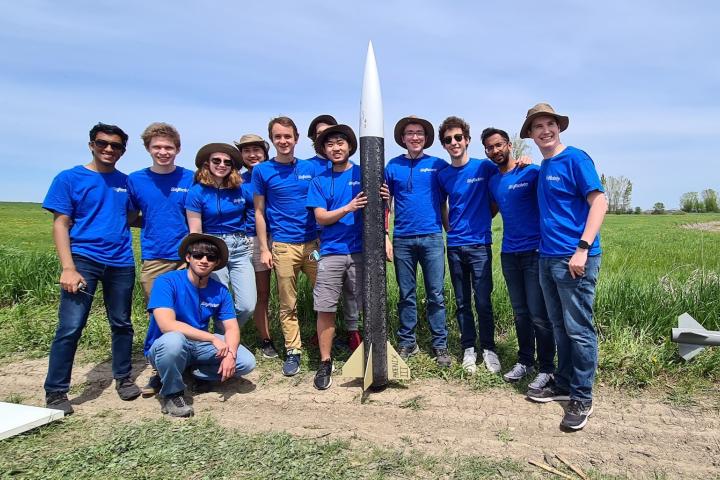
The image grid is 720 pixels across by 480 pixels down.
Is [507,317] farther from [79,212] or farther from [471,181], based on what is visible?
[79,212]

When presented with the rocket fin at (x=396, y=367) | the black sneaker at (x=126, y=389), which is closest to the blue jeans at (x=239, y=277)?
the black sneaker at (x=126, y=389)

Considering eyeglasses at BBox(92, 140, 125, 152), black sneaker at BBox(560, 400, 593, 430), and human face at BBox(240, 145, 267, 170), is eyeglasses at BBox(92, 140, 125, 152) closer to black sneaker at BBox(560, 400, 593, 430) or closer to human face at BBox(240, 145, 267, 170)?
human face at BBox(240, 145, 267, 170)

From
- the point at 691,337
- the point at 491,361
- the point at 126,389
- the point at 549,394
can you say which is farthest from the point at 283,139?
the point at 691,337

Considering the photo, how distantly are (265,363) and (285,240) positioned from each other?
1.48 meters

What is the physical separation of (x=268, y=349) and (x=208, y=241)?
1.85 m

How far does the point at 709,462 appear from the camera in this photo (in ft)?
11.2

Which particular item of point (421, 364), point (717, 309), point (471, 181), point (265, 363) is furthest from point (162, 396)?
point (717, 309)

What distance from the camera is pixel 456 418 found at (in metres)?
4.12

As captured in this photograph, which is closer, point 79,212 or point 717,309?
point 79,212

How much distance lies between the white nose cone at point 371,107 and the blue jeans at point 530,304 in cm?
182

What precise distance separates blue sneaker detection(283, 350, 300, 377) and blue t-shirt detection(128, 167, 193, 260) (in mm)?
1607

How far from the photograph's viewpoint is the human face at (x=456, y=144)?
484 centimetres

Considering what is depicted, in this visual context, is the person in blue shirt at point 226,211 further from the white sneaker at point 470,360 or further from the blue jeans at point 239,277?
the white sneaker at point 470,360

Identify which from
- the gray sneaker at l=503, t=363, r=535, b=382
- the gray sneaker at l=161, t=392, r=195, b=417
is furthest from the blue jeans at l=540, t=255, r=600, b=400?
the gray sneaker at l=161, t=392, r=195, b=417
